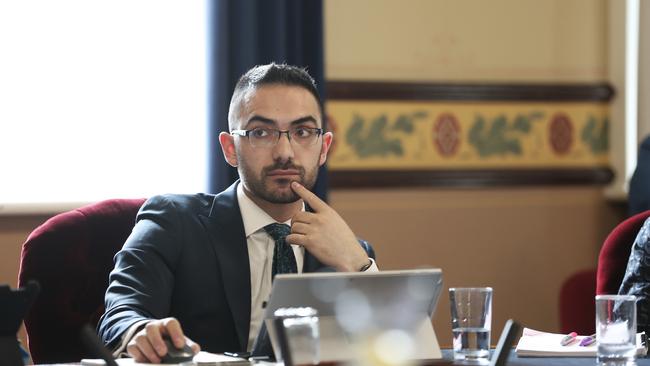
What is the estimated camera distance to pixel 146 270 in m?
2.42

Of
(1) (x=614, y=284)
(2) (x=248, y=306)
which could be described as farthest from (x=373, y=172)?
(2) (x=248, y=306)

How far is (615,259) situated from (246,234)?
3.34 feet

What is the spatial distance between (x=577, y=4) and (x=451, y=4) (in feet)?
1.90

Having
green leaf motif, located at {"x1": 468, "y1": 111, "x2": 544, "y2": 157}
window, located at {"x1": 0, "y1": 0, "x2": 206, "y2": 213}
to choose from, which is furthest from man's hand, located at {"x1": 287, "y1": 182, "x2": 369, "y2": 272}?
green leaf motif, located at {"x1": 468, "y1": 111, "x2": 544, "y2": 157}

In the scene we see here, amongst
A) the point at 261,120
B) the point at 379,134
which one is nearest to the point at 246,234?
the point at 261,120

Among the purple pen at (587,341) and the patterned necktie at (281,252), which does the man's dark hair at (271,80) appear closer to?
the patterned necktie at (281,252)

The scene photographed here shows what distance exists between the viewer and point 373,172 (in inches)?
163

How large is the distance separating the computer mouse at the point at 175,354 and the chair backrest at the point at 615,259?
52.7 inches

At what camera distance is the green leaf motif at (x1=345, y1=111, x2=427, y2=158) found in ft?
13.5

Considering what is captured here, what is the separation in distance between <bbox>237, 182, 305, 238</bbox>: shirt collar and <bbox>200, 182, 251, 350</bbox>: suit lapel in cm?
2

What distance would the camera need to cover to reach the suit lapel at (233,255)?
2.47 m

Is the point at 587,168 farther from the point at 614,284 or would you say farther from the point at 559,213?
the point at 614,284

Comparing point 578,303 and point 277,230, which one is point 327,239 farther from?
point 578,303

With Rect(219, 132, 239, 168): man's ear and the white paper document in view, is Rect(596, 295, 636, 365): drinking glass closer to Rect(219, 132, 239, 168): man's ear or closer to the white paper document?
the white paper document
